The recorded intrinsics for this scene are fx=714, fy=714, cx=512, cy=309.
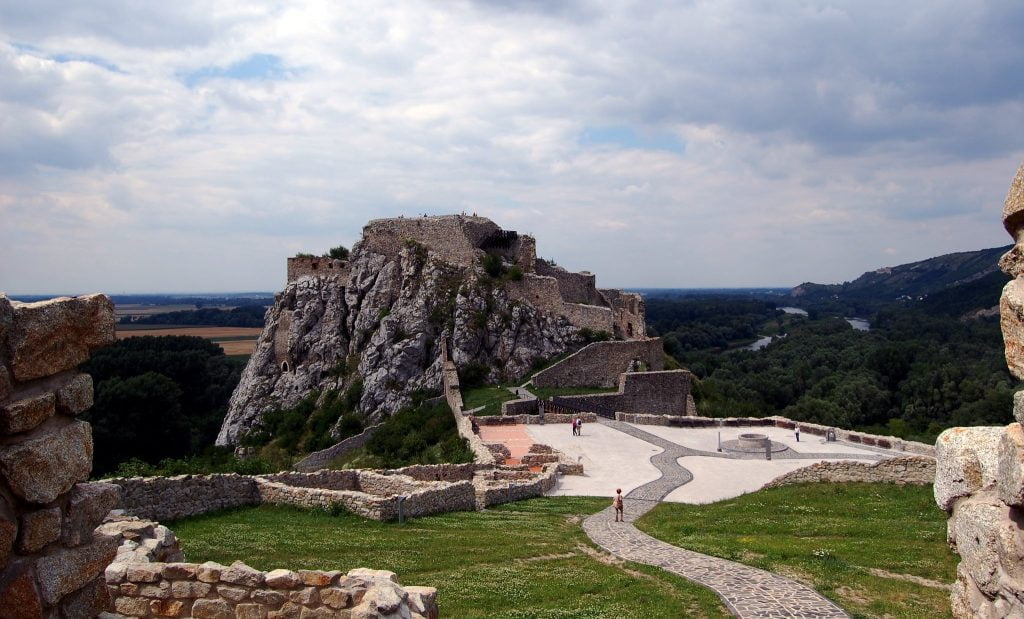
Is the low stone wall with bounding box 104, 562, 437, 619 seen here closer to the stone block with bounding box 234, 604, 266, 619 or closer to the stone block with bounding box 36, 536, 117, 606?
the stone block with bounding box 234, 604, 266, 619

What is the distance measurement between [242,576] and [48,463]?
2.48 metres

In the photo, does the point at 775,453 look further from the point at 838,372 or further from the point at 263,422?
the point at 838,372

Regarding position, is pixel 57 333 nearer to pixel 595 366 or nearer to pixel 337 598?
pixel 337 598

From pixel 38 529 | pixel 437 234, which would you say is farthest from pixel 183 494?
pixel 437 234

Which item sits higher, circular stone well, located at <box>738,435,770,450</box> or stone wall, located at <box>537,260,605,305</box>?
stone wall, located at <box>537,260,605,305</box>

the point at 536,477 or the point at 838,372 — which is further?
the point at 838,372

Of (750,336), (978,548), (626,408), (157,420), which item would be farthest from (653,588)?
(750,336)

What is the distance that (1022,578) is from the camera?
A: 4.50m

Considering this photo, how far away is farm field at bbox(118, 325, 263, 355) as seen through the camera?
345 ft

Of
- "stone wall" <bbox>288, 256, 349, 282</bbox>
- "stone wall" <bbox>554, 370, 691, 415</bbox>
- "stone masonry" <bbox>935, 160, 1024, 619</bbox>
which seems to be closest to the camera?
"stone masonry" <bbox>935, 160, 1024, 619</bbox>

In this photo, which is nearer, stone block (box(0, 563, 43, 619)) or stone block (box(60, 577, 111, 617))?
stone block (box(0, 563, 43, 619))

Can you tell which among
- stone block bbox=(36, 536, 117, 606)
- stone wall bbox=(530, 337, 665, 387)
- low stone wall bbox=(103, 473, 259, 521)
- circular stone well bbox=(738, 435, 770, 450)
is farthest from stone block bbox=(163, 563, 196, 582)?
stone wall bbox=(530, 337, 665, 387)

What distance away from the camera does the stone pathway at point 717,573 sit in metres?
8.55

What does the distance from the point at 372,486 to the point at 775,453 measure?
46.3 feet
